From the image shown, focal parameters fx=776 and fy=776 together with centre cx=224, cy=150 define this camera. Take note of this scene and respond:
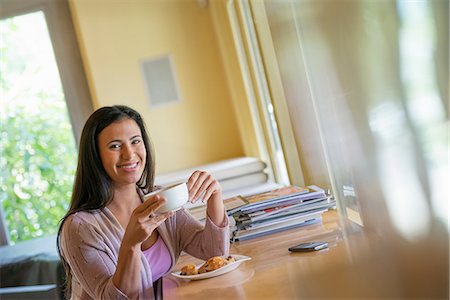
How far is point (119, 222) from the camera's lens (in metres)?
1.86

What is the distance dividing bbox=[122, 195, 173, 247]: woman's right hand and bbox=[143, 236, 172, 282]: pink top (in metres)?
0.28

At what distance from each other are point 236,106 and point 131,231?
268cm

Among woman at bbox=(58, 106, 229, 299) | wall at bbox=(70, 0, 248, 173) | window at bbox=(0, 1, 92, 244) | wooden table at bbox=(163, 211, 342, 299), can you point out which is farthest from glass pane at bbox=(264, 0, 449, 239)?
window at bbox=(0, 1, 92, 244)

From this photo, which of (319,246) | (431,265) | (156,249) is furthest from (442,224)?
(156,249)

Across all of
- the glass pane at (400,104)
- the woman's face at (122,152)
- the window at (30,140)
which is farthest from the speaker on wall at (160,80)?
the glass pane at (400,104)

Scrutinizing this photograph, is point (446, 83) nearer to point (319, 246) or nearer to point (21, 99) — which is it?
point (319, 246)

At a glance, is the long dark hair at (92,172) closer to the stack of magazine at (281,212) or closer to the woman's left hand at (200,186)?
the woman's left hand at (200,186)

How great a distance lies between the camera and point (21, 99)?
475 cm

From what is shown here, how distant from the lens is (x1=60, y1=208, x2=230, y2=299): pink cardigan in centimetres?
171

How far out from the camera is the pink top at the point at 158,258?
1856 mm

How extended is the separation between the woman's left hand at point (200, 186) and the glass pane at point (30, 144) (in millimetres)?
3037

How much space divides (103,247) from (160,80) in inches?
107

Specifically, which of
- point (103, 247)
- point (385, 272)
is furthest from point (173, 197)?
point (385, 272)

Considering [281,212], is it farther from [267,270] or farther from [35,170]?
[35,170]
